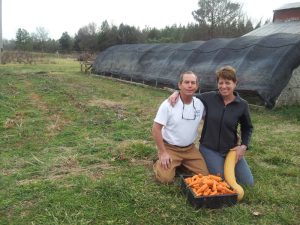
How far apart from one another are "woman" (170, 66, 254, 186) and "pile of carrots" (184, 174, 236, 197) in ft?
1.32

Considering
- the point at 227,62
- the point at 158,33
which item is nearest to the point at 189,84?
the point at 227,62

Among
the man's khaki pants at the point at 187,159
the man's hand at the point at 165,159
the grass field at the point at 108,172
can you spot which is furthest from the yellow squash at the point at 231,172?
the man's hand at the point at 165,159

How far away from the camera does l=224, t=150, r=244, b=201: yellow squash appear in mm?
4281

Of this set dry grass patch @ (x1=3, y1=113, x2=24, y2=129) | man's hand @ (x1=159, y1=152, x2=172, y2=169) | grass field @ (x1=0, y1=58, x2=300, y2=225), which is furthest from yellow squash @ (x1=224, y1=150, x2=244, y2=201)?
dry grass patch @ (x1=3, y1=113, x2=24, y2=129)

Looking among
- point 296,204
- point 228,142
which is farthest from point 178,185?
point 296,204

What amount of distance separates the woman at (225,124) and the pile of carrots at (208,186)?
40 centimetres

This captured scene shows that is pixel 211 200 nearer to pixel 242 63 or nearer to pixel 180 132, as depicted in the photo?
pixel 180 132

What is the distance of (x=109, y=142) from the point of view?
6.82 metres

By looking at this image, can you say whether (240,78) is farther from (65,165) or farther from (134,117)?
(65,165)

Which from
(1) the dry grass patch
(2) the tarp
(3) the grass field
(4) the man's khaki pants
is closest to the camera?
(3) the grass field

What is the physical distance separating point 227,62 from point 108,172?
830cm

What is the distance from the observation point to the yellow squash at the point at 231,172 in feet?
14.0

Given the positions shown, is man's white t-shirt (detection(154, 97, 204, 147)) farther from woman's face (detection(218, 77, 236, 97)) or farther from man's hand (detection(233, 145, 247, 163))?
man's hand (detection(233, 145, 247, 163))

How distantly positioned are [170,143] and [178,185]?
0.59 meters
